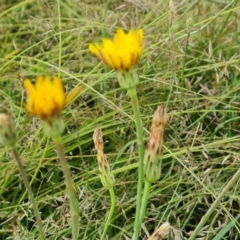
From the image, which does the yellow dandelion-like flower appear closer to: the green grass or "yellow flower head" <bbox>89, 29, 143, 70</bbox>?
"yellow flower head" <bbox>89, 29, 143, 70</bbox>

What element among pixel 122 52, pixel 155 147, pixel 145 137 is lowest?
pixel 145 137

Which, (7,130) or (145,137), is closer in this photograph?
(7,130)

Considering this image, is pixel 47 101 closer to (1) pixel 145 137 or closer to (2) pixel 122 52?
(2) pixel 122 52

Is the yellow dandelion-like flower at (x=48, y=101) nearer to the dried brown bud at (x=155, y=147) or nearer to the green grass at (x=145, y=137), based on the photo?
the dried brown bud at (x=155, y=147)

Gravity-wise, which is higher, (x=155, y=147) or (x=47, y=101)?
→ (x=47, y=101)

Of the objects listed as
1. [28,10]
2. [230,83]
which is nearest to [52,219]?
[230,83]

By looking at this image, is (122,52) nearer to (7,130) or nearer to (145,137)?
(7,130)

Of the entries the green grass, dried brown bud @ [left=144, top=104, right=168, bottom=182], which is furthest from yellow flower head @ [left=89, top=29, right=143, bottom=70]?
the green grass

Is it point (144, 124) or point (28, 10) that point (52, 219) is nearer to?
point (144, 124)

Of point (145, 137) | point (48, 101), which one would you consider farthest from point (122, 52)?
point (145, 137)
